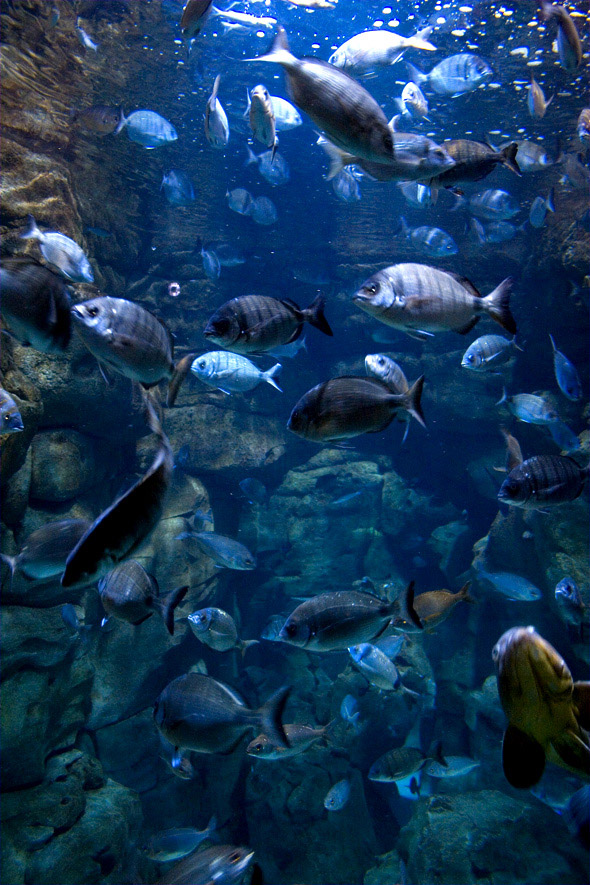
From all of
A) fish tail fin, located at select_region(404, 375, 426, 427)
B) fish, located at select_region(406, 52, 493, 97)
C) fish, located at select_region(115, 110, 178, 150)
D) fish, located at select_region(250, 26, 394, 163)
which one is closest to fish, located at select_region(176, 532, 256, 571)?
fish tail fin, located at select_region(404, 375, 426, 427)

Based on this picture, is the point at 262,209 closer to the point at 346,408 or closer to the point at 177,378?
the point at 346,408

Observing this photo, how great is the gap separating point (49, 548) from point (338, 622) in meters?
2.33

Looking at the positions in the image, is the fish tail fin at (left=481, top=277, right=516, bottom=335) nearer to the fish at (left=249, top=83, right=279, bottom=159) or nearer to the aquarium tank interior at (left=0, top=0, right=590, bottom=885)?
the aquarium tank interior at (left=0, top=0, right=590, bottom=885)

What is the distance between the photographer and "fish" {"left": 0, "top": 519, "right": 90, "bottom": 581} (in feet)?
10.7

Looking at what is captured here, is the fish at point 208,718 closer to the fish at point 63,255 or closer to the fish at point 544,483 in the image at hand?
the fish at point 544,483

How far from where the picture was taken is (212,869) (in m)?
3.24

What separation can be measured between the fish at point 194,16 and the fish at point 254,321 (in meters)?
2.54

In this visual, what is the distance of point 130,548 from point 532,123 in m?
13.2

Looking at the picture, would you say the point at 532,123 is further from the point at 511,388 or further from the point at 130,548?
the point at 130,548

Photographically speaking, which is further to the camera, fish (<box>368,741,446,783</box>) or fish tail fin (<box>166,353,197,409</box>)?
fish (<box>368,741,446,783</box>)

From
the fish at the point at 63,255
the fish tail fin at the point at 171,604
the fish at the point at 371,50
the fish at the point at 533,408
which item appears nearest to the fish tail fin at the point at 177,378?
the fish tail fin at the point at 171,604

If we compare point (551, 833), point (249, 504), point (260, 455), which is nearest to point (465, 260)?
point (260, 455)

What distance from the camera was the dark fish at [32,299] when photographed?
6.45 feet

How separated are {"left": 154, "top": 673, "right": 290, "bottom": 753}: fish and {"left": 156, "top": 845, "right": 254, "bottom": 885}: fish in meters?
1.12
